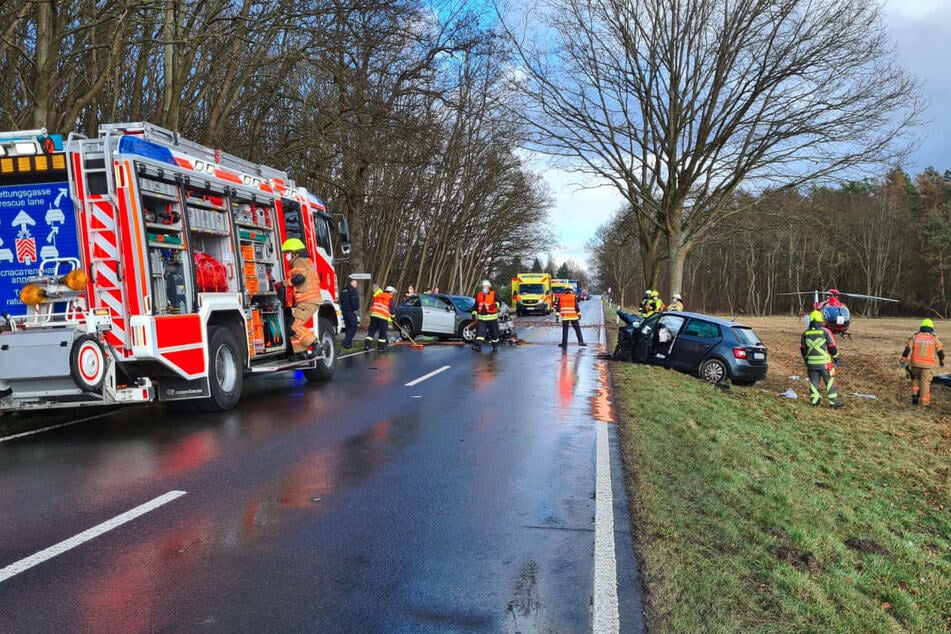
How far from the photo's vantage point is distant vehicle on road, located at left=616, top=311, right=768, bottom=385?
14.0 metres

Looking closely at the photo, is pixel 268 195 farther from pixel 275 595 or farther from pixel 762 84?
pixel 762 84

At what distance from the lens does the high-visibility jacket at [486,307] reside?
1900 cm

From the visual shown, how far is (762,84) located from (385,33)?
36.4 ft

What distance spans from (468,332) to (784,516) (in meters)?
17.2

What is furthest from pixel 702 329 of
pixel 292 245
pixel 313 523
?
pixel 313 523

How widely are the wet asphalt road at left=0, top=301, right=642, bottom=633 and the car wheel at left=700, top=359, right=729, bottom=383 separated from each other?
610cm

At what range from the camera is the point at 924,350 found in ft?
43.7

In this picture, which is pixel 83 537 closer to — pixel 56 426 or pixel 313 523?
pixel 313 523

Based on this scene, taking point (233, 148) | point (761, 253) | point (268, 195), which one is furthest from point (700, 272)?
point (268, 195)

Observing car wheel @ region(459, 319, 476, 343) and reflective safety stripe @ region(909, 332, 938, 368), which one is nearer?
reflective safety stripe @ region(909, 332, 938, 368)

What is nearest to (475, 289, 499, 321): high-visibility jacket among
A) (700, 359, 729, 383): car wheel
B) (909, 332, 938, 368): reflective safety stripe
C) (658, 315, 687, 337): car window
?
(658, 315, 687, 337): car window

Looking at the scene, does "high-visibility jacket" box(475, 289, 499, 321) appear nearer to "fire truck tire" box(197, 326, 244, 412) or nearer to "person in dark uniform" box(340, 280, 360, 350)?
"person in dark uniform" box(340, 280, 360, 350)

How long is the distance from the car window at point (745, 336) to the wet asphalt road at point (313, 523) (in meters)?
6.39

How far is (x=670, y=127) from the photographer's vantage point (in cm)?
2200
